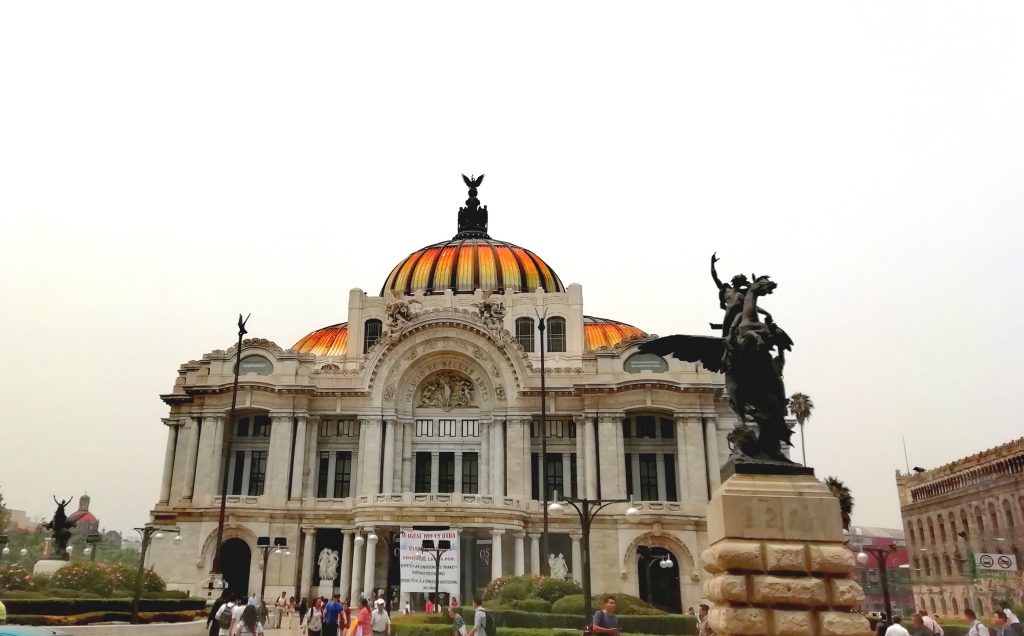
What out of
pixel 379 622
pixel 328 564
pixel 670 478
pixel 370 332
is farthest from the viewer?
pixel 370 332

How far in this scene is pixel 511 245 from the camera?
221ft

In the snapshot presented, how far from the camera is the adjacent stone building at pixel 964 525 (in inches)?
2030

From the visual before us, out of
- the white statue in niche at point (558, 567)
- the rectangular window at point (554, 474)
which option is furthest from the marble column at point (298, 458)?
the white statue in niche at point (558, 567)

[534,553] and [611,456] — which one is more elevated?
[611,456]

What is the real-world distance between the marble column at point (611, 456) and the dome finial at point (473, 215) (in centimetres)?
2897

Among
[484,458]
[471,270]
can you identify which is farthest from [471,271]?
[484,458]

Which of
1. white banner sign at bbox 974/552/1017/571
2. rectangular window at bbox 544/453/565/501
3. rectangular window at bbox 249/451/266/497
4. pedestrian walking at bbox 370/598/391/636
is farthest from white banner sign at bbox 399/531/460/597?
white banner sign at bbox 974/552/1017/571

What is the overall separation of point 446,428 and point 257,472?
1329cm

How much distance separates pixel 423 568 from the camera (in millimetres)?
38625

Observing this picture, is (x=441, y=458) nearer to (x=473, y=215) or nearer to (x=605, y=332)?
(x=605, y=332)

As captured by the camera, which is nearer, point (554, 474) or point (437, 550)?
point (437, 550)

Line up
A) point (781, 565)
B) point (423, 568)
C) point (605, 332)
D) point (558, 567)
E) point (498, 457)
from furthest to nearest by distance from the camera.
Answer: point (605, 332)
point (498, 457)
point (558, 567)
point (423, 568)
point (781, 565)

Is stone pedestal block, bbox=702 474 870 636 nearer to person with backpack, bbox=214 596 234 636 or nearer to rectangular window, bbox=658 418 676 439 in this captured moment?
person with backpack, bbox=214 596 234 636

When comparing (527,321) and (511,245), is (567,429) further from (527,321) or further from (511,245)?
(511,245)
